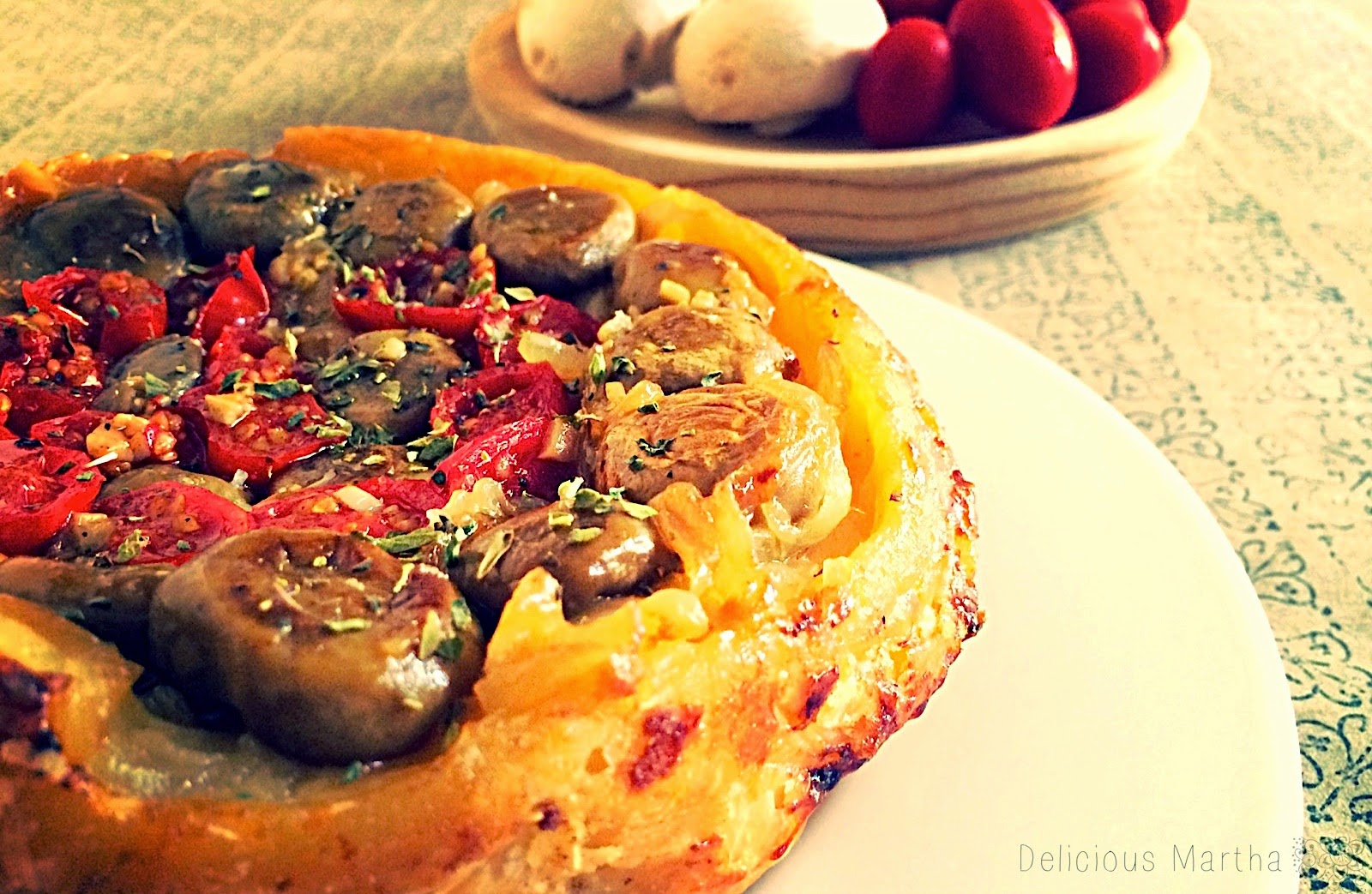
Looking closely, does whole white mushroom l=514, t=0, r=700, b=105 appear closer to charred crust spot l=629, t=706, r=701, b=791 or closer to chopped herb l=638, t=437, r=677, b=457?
chopped herb l=638, t=437, r=677, b=457

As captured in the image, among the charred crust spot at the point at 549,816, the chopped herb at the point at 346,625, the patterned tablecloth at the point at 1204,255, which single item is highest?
the chopped herb at the point at 346,625

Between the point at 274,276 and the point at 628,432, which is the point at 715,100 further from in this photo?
the point at 628,432

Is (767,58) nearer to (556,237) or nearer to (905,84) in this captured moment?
(905,84)

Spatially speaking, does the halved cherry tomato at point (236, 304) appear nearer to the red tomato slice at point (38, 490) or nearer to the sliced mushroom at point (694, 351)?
the red tomato slice at point (38, 490)

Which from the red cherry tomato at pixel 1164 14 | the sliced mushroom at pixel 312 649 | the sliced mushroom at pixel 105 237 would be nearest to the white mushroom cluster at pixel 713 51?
the red cherry tomato at pixel 1164 14

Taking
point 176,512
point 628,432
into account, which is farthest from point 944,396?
point 176,512

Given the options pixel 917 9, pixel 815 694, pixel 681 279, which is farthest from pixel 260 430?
pixel 917 9
